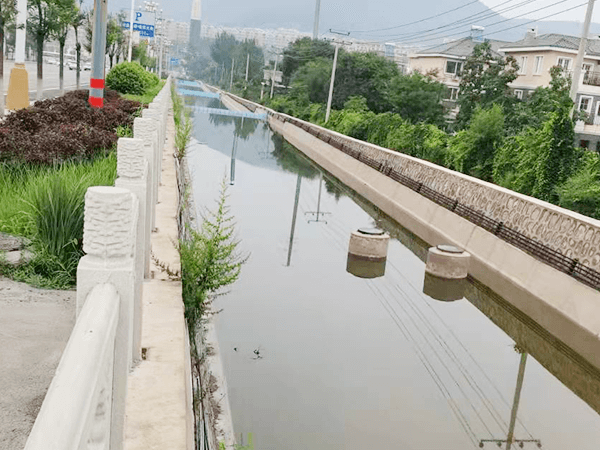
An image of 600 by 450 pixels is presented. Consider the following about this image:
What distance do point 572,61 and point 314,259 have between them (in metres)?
37.3

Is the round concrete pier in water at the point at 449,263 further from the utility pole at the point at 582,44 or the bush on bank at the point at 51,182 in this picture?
the utility pole at the point at 582,44

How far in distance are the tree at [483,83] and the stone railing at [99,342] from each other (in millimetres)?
32062

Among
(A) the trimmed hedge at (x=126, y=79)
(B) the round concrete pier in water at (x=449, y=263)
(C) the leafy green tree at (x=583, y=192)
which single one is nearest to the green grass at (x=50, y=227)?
(B) the round concrete pier in water at (x=449, y=263)

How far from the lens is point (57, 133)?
1012cm

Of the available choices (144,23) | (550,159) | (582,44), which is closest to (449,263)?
(550,159)

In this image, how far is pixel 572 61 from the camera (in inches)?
1745

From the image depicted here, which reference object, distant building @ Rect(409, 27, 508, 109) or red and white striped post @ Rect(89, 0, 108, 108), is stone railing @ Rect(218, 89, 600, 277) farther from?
distant building @ Rect(409, 27, 508, 109)

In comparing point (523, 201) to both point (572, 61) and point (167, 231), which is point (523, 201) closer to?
point (167, 231)

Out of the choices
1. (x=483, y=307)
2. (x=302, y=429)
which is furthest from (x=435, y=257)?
(x=302, y=429)

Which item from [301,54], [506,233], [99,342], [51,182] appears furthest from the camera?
[301,54]

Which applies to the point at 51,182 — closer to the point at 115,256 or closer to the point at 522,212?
the point at 115,256

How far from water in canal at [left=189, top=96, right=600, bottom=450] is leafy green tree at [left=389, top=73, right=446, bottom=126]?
25969mm

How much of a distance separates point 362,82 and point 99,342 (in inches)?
1829

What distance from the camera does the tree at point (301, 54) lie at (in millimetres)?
65300
